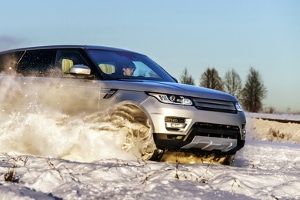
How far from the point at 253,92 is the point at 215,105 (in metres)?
63.3

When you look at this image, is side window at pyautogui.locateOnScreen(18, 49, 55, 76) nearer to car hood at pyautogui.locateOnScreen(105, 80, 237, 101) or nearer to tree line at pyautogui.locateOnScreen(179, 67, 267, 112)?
car hood at pyautogui.locateOnScreen(105, 80, 237, 101)

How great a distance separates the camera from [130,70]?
8211mm

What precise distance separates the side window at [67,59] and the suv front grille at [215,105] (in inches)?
70.7

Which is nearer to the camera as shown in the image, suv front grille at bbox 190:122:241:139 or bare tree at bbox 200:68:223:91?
suv front grille at bbox 190:122:241:139

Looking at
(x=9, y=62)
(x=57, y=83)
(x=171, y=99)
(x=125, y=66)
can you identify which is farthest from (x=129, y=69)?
(x=9, y=62)

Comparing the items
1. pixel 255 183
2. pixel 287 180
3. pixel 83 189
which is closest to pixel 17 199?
pixel 83 189

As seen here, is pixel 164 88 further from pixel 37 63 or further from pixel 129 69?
pixel 37 63

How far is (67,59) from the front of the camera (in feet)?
27.7

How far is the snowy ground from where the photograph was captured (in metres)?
5.04

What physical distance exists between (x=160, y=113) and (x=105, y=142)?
833mm

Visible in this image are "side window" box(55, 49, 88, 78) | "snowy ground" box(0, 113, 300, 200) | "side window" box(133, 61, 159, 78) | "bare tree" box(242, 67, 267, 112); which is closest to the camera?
"snowy ground" box(0, 113, 300, 200)

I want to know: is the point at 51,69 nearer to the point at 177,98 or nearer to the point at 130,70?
the point at 130,70

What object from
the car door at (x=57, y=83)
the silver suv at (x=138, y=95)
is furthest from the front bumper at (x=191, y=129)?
the car door at (x=57, y=83)

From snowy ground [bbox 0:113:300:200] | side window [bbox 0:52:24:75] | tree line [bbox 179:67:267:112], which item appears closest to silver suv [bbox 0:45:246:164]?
side window [bbox 0:52:24:75]
